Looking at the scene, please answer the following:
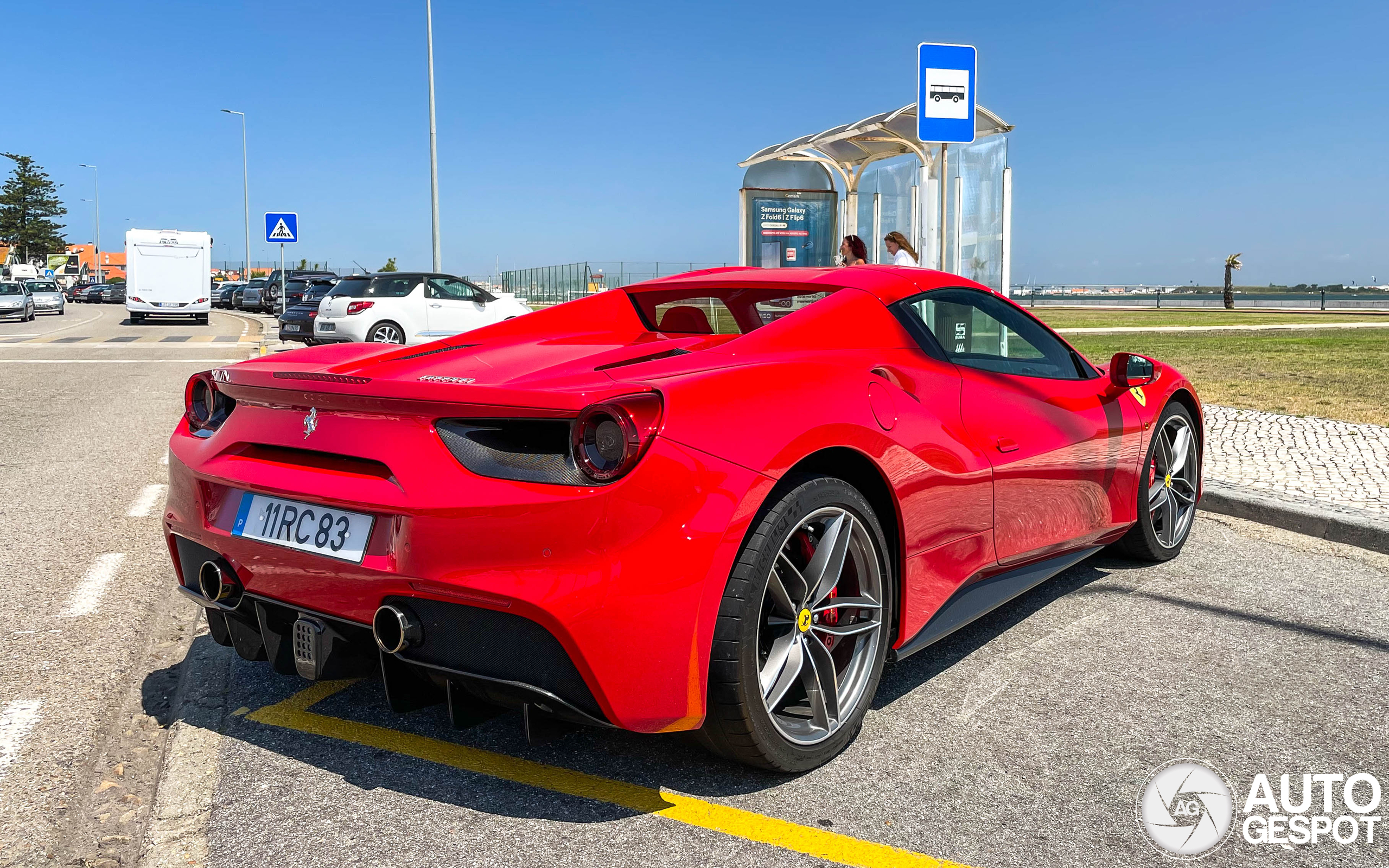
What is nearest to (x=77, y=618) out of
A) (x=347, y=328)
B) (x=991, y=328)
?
(x=991, y=328)

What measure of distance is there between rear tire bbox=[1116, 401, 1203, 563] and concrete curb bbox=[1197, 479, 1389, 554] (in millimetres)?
793

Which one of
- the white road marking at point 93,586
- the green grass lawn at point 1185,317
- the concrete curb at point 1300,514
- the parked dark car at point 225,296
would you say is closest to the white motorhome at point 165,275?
the parked dark car at point 225,296

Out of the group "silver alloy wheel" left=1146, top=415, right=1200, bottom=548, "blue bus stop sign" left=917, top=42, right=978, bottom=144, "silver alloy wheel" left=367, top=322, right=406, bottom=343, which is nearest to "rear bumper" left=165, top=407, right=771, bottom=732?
"silver alloy wheel" left=1146, top=415, right=1200, bottom=548

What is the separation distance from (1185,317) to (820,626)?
127 feet

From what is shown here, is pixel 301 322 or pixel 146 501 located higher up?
pixel 301 322

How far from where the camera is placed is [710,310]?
3975mm

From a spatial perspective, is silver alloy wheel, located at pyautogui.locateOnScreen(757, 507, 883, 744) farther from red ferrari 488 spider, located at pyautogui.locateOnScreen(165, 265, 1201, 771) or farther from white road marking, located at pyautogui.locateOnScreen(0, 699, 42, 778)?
white road marking, located at pyautogui.locateOnScreen(0, 699, 42, 778)

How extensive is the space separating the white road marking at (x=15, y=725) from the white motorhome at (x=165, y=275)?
35.1 metres

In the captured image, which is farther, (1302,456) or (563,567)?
(1302,456)

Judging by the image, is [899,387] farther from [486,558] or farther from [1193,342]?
[1193,342]

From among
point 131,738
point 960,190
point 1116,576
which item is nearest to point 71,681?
point 131,738

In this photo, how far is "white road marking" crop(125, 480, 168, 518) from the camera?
19.7ft

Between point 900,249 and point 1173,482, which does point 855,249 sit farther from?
point 1173,482

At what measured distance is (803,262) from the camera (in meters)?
14.9
